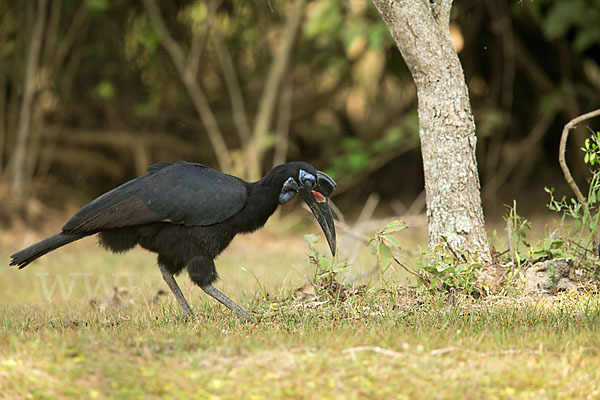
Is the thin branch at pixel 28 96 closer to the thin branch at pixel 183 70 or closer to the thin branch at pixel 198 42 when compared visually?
the thin branch at pixel 183 70

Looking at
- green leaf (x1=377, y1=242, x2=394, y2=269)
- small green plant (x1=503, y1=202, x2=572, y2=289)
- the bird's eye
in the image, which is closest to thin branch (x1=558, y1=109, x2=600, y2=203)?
small green plant (x1=503, y1=202, x2=572, y2=289)

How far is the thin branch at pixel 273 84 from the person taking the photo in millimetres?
11516

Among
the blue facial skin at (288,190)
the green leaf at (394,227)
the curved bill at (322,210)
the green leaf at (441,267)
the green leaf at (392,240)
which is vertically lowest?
the green leaf at (441,267)

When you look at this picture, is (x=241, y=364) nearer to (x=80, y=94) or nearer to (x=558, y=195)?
(x=558, y=195)

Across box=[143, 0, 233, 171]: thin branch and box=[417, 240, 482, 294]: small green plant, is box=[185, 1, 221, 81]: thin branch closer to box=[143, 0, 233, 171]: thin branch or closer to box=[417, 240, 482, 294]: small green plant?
box=[143, 0, 233, 171]: thin branch

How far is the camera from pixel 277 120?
41.9 feet

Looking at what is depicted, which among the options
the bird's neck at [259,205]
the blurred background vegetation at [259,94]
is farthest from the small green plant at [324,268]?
the blurred background vegetation at [259,94]

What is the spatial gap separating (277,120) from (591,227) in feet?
25.5

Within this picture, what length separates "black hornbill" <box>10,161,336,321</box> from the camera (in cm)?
532

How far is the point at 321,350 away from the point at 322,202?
175 cm

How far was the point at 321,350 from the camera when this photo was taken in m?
4.02

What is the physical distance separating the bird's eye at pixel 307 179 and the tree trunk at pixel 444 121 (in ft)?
2.76

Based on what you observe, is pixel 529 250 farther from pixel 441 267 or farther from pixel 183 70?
pixel 183 70

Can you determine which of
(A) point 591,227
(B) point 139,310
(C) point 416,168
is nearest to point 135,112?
(C) point 416,168
